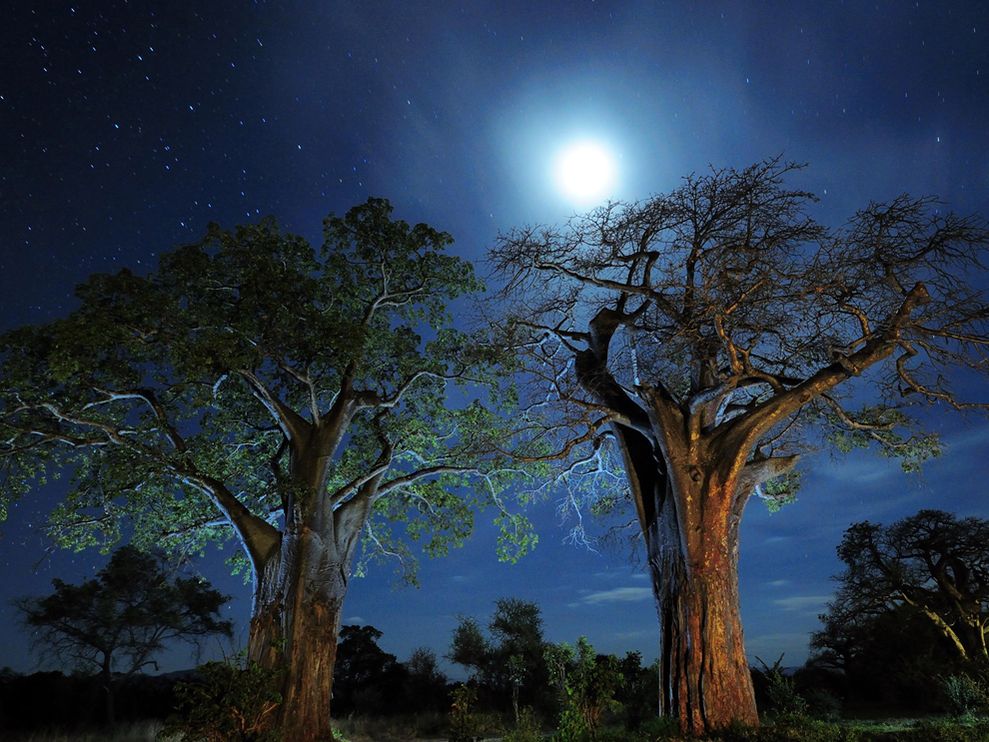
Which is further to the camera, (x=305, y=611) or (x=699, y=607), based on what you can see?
(x=305, y=611)

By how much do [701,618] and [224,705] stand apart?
6.84 metres

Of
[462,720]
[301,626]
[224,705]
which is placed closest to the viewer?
[224,705]

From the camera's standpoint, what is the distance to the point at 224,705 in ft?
→ 24.9

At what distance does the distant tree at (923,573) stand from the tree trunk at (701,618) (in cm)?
1567

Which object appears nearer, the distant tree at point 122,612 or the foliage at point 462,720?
the foliage at point 462,720

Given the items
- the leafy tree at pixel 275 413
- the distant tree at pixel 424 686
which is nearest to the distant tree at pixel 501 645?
the distant tree at pixel 424 686

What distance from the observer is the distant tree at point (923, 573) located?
22016mm

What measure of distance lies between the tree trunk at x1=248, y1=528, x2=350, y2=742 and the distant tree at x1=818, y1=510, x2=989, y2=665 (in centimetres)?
1917

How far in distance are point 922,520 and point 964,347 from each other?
660 inches

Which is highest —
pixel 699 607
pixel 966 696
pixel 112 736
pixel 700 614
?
pixel 699 607

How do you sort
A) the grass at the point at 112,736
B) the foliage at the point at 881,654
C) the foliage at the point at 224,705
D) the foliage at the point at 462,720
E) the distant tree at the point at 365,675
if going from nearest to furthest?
the foliage at the point at 224,705
the foliage at the point at 462,720
the grass at the point at 112,736
the foliage at the point at 881,654
the distant tree at the point at 365,675

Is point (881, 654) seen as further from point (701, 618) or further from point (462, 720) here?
point (462, 720)

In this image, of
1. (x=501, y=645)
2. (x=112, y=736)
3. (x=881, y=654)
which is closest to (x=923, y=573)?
(x=881, y=654)

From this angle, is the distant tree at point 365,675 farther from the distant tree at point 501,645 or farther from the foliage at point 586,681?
the foliage at point 586,681
